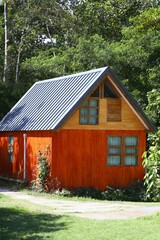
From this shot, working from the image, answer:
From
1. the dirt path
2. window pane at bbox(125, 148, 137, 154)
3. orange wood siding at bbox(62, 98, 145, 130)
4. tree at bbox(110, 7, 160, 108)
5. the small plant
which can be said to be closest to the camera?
the dirt path

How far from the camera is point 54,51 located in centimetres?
3653

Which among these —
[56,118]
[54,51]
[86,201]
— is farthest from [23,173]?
[54,51]

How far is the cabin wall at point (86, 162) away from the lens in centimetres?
1911

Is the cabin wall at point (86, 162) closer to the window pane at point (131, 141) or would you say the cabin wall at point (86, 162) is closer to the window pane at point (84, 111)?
the window pane at point (131, 141)

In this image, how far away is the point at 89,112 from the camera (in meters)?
19.9

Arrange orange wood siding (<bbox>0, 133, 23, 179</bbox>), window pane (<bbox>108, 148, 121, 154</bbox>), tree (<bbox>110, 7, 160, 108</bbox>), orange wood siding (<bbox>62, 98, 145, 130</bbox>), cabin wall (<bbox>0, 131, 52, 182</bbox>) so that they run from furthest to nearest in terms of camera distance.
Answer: tree (<bbox>110, 7, 160, 108</bbox>), orange wood siding (<bbox>0, 133, 23, 179</bbox>), window pane (<bbox>108, 148, 121, 154</bbox>), cabin wall (<bbox>0, 131, 52, 182</bbox>), orange wood siding (<bbox>62, 98, 145, 130</bbox>)

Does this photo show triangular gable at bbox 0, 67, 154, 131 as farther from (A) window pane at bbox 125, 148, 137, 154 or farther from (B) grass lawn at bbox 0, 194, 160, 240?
(B) grass lawn at bbox 0, 194, 160, 240

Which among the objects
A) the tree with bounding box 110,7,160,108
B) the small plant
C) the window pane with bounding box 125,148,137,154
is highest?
the tree with bounding box 110,7,160,108

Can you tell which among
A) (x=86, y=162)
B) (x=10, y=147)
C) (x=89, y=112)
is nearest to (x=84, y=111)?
(x=89, y=112)

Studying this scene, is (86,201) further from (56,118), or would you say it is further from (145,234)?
(145,234)

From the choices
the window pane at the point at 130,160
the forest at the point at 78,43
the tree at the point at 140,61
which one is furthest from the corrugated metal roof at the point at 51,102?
the tree at the point at 140,61

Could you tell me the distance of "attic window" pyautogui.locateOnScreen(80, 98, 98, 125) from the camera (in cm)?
1970

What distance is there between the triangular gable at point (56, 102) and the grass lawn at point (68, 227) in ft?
21.3

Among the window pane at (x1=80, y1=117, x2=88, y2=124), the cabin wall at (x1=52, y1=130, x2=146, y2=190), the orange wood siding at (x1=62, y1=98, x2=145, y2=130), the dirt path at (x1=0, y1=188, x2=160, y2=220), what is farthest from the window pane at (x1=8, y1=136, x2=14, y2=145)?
the dirt path at (x1=0, y1=188, x2=160, y2=220)
